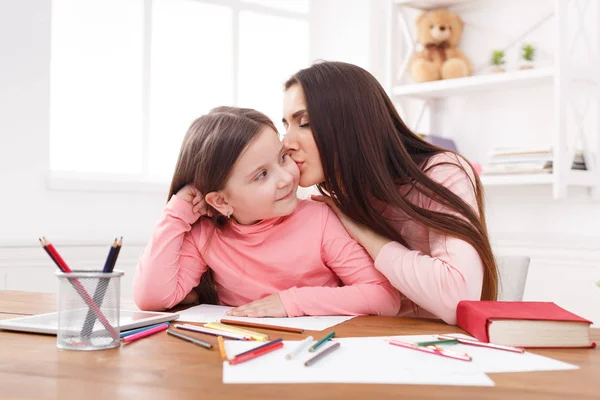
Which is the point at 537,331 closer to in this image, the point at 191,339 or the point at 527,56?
the point at 191,339

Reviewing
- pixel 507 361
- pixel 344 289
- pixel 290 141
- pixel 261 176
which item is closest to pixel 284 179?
pixel 261 176

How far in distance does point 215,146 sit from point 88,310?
0.57 meters

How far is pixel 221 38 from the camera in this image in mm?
3549

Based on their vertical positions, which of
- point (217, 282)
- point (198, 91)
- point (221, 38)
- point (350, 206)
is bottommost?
point (217, 282)

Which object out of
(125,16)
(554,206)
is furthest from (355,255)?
(125,16)

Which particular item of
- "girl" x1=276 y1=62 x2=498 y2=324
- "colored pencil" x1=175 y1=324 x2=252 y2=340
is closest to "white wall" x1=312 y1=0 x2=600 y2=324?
"girl" x1=276 y1=62 x2=498 y2=324

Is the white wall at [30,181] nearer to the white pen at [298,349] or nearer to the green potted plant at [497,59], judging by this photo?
the green potted plant at [497,59]

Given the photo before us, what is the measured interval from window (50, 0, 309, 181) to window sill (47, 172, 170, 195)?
0.04m

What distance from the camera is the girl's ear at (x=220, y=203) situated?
4.96 ft

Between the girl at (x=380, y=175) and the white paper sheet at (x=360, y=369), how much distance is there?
1.50 ft

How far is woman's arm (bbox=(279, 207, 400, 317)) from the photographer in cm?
135

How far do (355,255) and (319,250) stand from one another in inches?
3.2

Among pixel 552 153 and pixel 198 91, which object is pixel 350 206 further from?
pixel 198 91

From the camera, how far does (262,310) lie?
1.31 m
